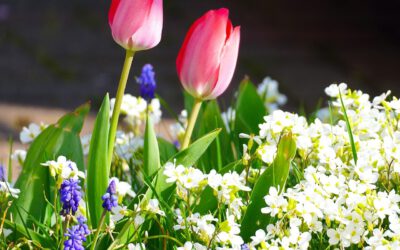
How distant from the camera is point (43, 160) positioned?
174 centimetres

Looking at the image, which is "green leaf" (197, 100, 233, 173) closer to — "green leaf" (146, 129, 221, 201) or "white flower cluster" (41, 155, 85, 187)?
"green leaf" (146, 129, 221, 201)

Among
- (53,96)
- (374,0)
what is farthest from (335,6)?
(53,96)

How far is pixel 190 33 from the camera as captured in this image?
1.58 metres

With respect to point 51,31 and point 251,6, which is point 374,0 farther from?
point 51,31

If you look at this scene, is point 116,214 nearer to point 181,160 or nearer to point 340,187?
point 181,160

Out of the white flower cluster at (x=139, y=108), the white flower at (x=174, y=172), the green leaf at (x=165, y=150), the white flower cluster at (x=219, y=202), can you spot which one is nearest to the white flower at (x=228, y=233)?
the white flower cluster at (x=219, y=202)

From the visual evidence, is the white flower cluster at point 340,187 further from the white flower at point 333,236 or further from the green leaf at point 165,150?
the green leaf at point 165,150

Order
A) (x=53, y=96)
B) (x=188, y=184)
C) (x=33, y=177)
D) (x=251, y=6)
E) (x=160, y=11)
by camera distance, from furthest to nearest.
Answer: (x=251, y=6) → (x=53, y=96) → (x=33, y=177) → (x=160, y=11) → (x=188, y=184)

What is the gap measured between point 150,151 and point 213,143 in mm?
311

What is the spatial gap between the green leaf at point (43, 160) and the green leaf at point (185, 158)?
230 mm

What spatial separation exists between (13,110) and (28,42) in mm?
1210

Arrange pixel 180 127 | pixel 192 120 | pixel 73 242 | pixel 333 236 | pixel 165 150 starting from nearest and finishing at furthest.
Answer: pixel 73 242 < pixel 333 236 < pixel 192 120 < pixel 165 150 < pixel 180 127

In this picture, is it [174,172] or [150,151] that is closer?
[174,172]

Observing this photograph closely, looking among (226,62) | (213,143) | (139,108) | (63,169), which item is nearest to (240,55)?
(139,108)
